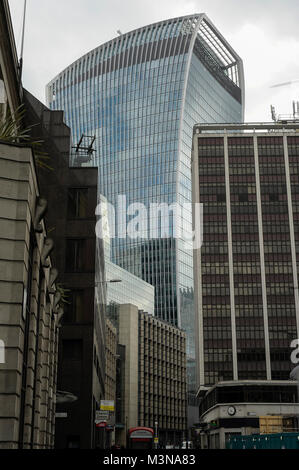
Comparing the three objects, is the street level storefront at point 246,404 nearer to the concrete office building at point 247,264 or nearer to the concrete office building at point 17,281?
the concrete office building at point 247,264

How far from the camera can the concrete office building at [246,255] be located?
11462cm

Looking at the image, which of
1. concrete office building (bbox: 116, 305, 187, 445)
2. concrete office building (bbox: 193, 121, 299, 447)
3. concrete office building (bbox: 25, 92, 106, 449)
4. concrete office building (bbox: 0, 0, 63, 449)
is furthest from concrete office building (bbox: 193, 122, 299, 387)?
concrete office building (bbox: 0, 0, 63, 449)

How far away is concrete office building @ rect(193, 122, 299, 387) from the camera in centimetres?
11462

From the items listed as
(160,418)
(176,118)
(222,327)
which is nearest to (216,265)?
(222,327)

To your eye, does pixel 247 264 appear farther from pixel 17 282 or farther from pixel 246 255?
pixel 17 282

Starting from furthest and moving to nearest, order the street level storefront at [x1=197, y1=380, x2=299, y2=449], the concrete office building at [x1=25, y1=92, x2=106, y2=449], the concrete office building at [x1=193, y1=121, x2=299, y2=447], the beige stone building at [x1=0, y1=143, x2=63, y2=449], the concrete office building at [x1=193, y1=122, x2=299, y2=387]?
the concrete office building at [x1=193, y1=122, x2=299, y2=387] < the concrete office building at [x1=193, y1=121, x2=299, y2=447] < the street level storefront at [x1=197, y1=380, x2=299, y2=449] < the concrete office building at [x1=25, y1=92, x2=106, y2=449] < the beige stone building at [x1=0, y1=143, x2=63, y2=449]

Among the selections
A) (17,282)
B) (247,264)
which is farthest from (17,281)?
(247,264)

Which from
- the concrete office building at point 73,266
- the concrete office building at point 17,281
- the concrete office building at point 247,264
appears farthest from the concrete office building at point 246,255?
the concrete office building at point 17,281

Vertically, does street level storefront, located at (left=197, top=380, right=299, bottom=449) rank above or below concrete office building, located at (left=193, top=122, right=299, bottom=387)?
below

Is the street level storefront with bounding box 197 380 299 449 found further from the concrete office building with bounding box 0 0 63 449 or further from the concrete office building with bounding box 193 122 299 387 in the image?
the concrete office building with bounding box 0 0 63 449

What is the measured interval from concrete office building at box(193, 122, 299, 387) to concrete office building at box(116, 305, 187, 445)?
34.4 meters

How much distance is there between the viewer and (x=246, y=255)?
395ft

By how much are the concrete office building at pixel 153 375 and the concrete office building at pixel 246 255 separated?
34448 mm

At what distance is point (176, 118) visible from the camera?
19762 centimetres
